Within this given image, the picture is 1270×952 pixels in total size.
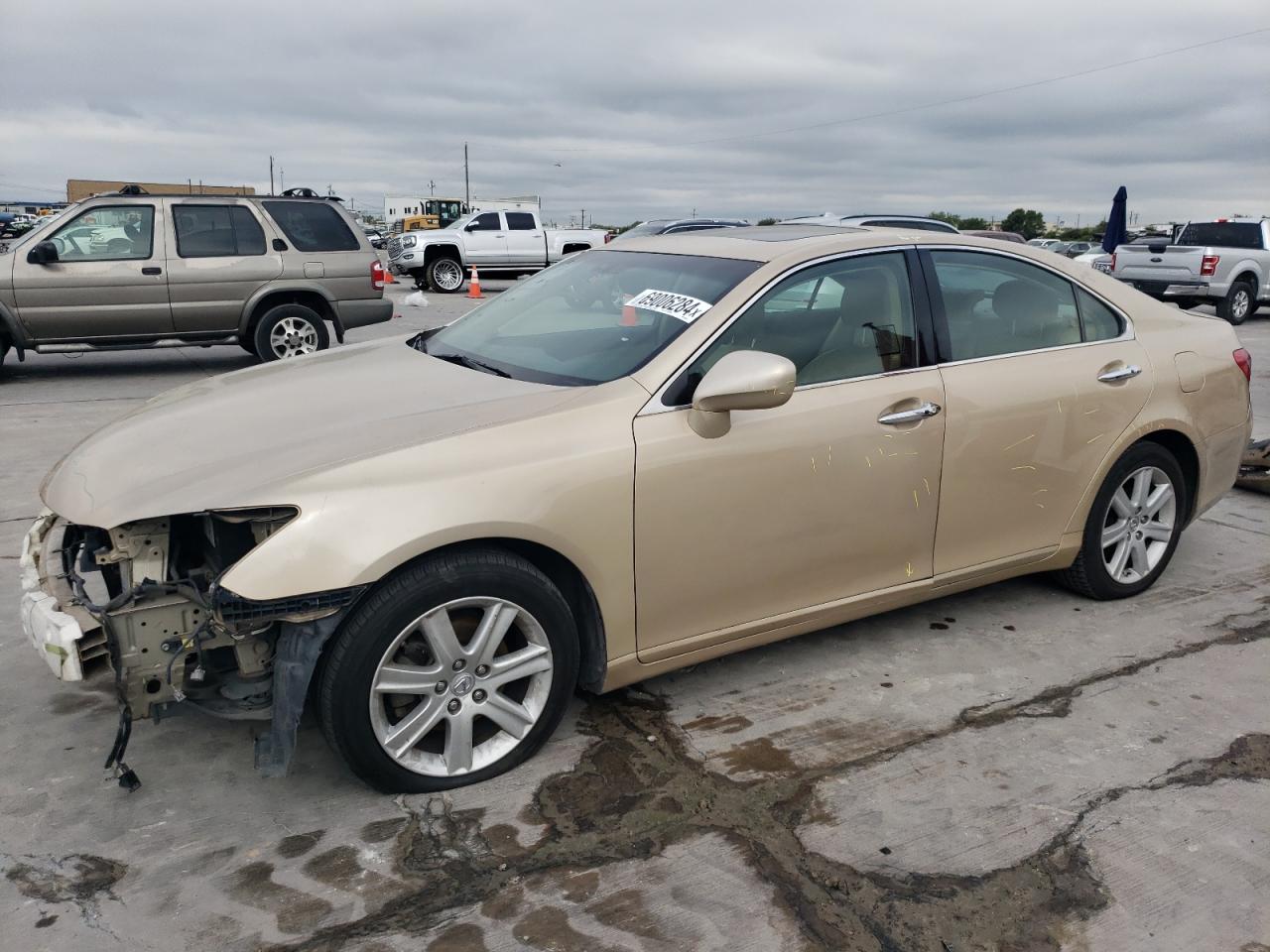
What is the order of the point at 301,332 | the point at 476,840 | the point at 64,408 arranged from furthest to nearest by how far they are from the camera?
1. the point at 301,332
2. the point at 64,408
3. the point at 476,840

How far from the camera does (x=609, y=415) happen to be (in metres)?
3.01

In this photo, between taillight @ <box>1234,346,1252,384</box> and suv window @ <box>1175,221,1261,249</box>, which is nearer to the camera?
taillight @ <box>1234,346,1252,384</box>

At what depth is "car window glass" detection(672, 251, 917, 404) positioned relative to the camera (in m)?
3.33

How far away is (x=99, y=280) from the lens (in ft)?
32.0

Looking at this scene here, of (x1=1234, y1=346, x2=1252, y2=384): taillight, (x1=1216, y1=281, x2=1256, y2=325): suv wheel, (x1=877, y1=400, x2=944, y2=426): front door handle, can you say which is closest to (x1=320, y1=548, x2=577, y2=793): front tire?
(x1=877, y1=400, x2=944, y2=426): front door handle

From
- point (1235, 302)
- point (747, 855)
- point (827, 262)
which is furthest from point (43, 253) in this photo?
point (1235, 302)

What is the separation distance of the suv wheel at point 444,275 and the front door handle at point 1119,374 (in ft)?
67.6

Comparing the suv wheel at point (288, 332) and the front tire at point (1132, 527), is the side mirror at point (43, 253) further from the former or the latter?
the front tire at point (1132, 527)

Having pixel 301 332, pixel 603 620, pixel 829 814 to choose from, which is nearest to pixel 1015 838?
pixel 829 814

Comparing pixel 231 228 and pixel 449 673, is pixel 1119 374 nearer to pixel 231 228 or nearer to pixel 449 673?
pixel 449 673

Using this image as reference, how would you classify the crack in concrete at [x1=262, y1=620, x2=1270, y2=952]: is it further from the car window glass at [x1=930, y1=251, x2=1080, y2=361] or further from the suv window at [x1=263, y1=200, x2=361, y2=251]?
the suv window at [x1=263, y1=200, x2=361, y2=251]

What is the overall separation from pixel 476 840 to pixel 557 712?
1.54ft

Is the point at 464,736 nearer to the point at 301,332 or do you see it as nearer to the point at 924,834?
the point at 924,834

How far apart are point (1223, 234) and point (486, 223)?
15.3 meters
